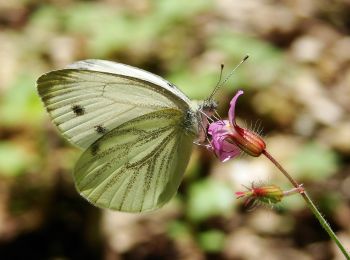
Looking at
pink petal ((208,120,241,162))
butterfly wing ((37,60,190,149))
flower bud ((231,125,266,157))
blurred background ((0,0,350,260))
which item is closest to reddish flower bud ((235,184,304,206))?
flower bud ((231,125,266,157))

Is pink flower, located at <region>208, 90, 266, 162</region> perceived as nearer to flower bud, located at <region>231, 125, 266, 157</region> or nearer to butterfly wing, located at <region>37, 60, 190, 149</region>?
flower bud, located at <region>231, 125, 266, 157</region>

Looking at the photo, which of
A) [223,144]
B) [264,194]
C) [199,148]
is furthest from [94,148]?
[199,148]

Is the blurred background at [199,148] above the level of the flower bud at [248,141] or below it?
below

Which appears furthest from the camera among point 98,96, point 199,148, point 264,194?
point 199,148

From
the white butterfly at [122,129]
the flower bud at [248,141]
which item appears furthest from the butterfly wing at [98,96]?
the flower bud at [248,141]

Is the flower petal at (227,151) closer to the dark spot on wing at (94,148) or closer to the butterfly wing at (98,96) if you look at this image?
the butterfly wing at (98,96)

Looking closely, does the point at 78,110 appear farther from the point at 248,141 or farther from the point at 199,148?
the point at 199,148

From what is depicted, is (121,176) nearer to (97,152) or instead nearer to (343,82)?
(97,152)

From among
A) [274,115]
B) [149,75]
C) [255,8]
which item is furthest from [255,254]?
[255,8]
